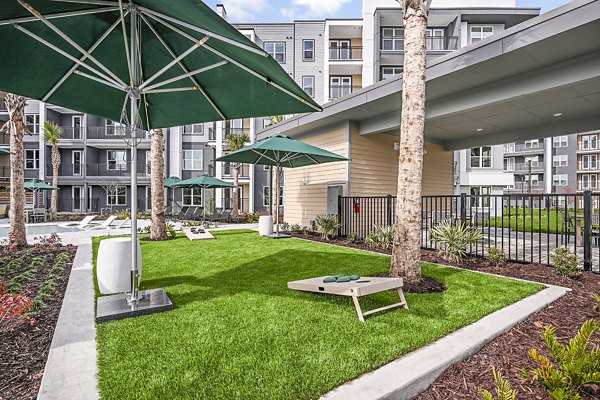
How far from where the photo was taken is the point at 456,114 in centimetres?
939

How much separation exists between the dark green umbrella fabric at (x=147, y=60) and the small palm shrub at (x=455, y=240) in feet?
14.9

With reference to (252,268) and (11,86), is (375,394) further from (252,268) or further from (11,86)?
(11,86)

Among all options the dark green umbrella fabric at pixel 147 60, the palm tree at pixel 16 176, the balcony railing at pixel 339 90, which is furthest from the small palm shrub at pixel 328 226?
the balcony railing at pixel 339 90

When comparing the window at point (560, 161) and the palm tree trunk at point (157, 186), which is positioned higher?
the window at point (560, 161)

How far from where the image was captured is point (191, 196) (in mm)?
28516

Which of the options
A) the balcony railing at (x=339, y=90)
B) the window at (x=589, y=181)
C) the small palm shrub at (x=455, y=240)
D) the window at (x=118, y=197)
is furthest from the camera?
the window at (x=589, y=181)

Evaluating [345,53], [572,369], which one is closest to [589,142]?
[345,53]

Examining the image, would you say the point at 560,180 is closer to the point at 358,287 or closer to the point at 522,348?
the point at 522,348

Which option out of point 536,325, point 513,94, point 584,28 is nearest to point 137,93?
point 536,325

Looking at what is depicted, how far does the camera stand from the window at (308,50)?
27.1 meters

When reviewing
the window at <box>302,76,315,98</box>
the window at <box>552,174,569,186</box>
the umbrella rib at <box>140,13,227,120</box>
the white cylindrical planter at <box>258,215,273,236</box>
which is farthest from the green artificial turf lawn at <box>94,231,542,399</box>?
the window at <box>552,174,569,186</box>

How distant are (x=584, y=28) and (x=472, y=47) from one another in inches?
71.7

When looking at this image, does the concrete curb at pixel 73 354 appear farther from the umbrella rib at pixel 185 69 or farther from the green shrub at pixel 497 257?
the green shrub at pixel 497 257

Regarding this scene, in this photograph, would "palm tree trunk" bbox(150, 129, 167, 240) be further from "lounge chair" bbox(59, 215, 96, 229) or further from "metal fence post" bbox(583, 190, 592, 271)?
"metal fence post" bbox(583, 190, 592, 271)
